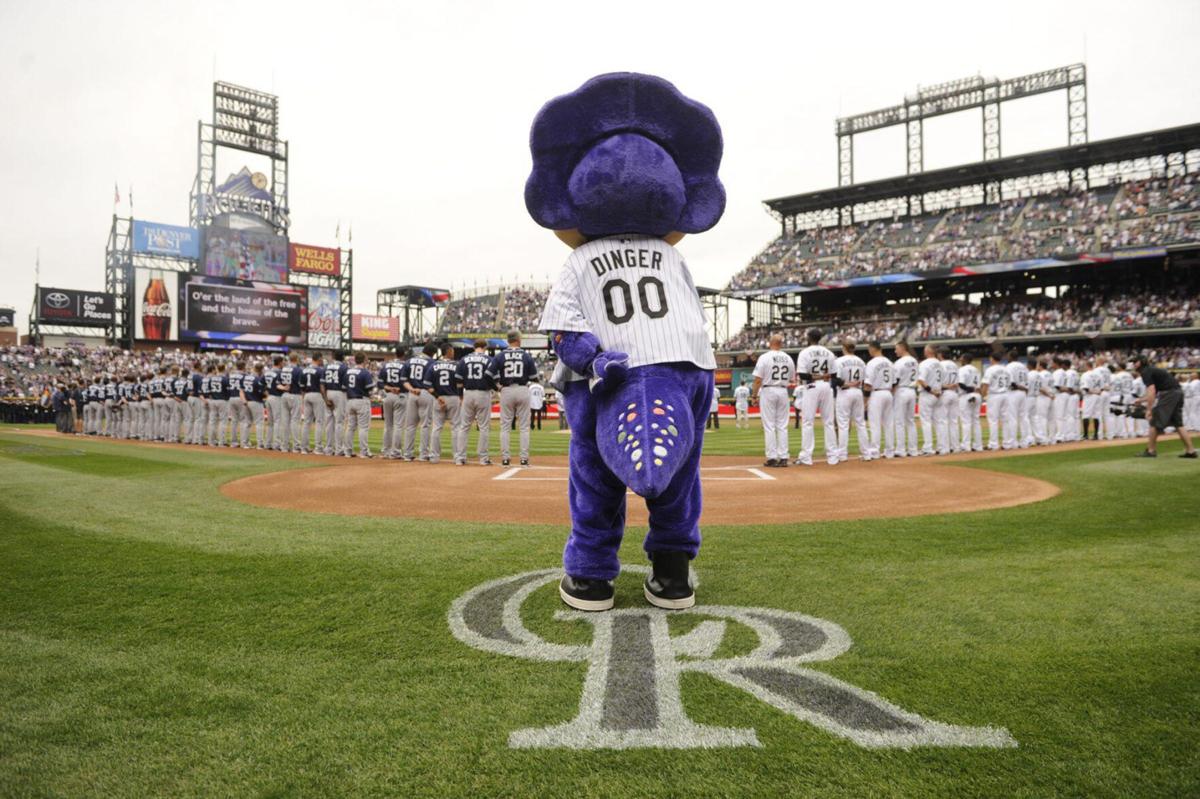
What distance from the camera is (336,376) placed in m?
14.3

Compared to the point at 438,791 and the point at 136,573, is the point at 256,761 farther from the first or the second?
the point at 136,573

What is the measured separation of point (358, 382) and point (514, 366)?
13.4 feet

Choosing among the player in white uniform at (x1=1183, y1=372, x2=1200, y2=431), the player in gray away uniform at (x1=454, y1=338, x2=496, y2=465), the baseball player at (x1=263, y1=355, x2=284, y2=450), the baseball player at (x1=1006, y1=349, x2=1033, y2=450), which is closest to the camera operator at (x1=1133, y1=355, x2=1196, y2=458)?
the baseball player at (x1=1006, y1=349, x2=1033, y2=450)

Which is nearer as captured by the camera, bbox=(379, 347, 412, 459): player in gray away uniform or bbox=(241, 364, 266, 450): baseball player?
bbox=(379, 347, 412, 459): player in gray away uniform

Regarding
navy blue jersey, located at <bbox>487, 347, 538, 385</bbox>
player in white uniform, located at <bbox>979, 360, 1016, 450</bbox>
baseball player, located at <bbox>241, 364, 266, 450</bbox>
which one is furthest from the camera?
baseball player, located at <bbox>241, 364, 266, 450</bbox>

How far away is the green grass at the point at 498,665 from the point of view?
182cm

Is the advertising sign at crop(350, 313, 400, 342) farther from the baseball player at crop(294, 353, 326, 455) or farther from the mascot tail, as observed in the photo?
the mascot tail

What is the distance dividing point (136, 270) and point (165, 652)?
170 feet

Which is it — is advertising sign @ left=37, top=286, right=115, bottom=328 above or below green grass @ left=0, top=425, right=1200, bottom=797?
above

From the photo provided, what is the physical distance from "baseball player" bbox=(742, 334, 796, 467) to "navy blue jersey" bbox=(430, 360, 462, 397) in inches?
205

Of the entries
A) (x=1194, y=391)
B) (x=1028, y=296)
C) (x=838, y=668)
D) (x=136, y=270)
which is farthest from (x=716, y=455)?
(x=136, y=270)

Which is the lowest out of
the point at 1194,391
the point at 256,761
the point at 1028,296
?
the point at 256,761

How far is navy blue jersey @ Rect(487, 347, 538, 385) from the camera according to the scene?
461 inches

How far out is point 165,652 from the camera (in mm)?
2697
